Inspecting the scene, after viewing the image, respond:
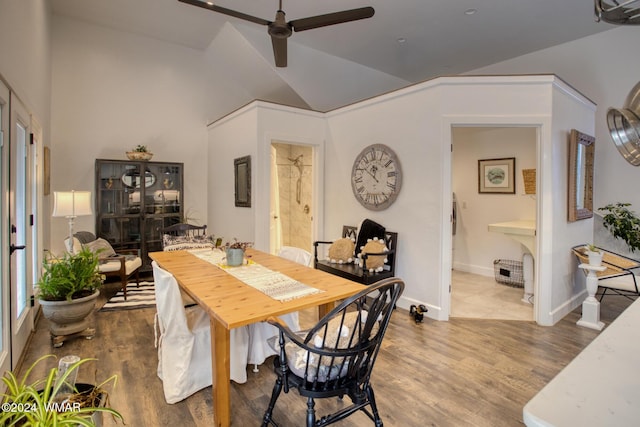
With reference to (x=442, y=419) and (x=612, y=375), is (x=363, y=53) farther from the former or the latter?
(x=612, y=375)

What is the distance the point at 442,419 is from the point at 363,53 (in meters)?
4.98

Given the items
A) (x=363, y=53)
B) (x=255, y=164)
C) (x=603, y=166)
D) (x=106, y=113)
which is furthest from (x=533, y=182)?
(x=106, y=113)

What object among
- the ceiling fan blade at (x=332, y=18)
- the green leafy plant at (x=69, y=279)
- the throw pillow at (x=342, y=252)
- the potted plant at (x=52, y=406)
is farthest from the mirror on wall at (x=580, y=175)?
the green leafy plant at (x=69, y=279)

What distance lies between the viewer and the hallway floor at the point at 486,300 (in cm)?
349

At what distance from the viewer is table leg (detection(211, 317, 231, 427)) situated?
5.62ft

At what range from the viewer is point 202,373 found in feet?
7.02

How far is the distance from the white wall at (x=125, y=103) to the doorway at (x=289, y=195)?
1.18 metres

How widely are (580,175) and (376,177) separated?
2235 millimetres

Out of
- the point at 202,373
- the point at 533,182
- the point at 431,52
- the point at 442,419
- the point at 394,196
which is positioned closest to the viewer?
the point at 442,419

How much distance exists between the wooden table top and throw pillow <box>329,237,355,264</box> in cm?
115

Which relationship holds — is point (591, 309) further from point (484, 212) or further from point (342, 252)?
point (342, 252)

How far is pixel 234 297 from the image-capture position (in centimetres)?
181

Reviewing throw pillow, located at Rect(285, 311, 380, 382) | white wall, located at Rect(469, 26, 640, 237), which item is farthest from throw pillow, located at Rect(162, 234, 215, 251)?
white wall, located at Rect(469, 26, 640, 237)

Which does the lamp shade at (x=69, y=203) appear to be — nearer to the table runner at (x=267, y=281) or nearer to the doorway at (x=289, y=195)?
the table runner at (x=267, y=281)
